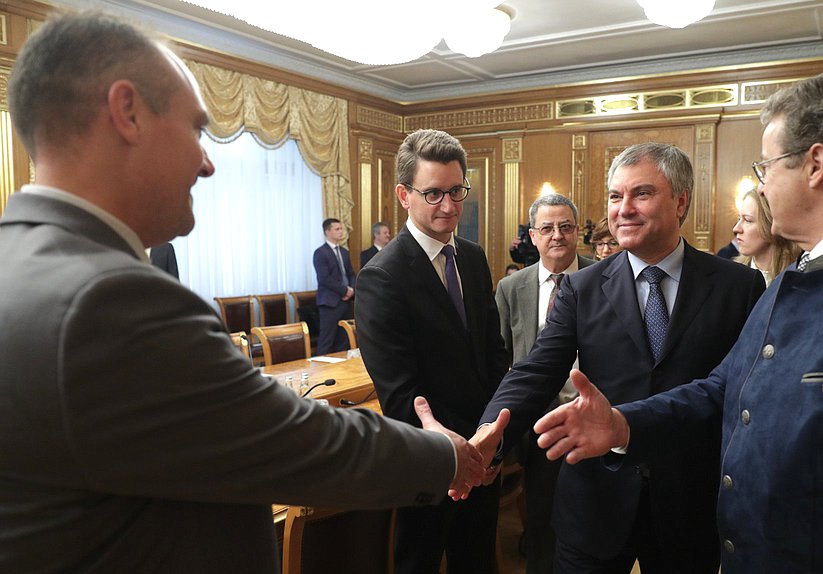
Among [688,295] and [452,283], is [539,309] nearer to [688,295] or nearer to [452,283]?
[452,283]

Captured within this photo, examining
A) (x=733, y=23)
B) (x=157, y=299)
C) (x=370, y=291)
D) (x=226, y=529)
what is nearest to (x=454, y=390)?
(x=370, y=291)

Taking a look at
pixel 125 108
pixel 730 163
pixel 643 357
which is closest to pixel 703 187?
pixel 730 163

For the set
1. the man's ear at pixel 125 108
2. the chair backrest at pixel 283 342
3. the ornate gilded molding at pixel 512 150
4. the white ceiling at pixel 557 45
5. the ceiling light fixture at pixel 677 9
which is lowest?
the chair backrest at pixel 283 342

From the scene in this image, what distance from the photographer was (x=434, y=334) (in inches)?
85.0

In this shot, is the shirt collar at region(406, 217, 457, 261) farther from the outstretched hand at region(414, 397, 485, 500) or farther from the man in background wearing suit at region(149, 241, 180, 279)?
the man in background wearing suit at region(149, 241, 180, 279)

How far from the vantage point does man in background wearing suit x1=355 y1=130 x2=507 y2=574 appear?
2074 mm

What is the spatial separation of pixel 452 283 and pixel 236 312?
5.26 meters

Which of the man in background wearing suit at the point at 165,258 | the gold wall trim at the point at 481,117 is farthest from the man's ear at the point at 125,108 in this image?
the gold wall trim at the point at 481,117

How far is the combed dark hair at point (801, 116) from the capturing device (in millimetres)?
1321

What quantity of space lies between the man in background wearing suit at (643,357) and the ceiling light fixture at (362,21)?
2435mm

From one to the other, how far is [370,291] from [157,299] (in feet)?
4.36

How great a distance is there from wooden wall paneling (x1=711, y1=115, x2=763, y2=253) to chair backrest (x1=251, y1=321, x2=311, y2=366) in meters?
5.63

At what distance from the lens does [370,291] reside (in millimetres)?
2154

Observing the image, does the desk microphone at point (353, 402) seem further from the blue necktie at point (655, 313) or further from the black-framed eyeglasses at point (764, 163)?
the black-framed eyeglasses at point (764, 163)
